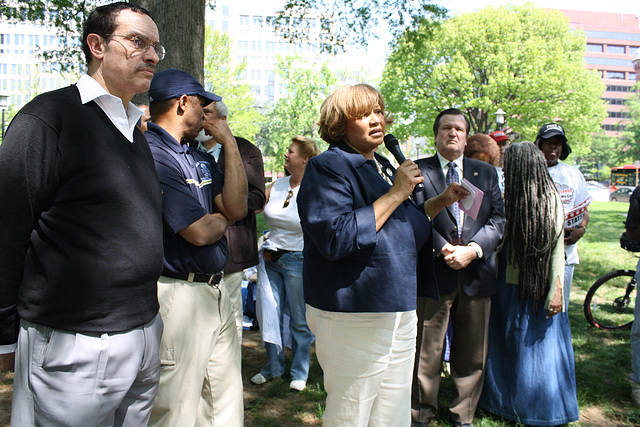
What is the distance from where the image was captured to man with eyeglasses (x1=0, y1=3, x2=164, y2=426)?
153 centimetres

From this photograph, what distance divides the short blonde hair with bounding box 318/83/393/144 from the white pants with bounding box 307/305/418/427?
934 mm

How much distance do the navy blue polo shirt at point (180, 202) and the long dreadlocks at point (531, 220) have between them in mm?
2220

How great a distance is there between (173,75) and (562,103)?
26.8m

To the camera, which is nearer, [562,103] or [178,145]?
[178,145]

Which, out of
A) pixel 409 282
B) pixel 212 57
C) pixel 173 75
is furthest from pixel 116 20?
pixel 212 57

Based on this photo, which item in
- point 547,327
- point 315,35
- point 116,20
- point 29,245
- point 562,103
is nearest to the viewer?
Answer: point 29,245

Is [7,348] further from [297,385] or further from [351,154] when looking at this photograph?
[297,385]

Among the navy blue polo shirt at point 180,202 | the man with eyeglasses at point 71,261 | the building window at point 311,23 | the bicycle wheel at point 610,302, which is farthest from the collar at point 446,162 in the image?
the building window at point 311,23

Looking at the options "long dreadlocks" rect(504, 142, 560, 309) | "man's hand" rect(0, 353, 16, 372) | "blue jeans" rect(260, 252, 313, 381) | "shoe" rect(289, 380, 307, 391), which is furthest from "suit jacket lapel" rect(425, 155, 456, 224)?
"man's hand" rect(0, 353, 16, 372)

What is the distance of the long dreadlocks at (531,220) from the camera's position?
343 centimetres

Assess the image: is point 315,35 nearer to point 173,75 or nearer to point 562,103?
point 173,75

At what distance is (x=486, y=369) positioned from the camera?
11.9 ft

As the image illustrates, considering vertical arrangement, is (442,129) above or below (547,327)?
above

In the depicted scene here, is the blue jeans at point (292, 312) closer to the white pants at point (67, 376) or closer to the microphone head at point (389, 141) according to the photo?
the microphone head at point (389, 141)
